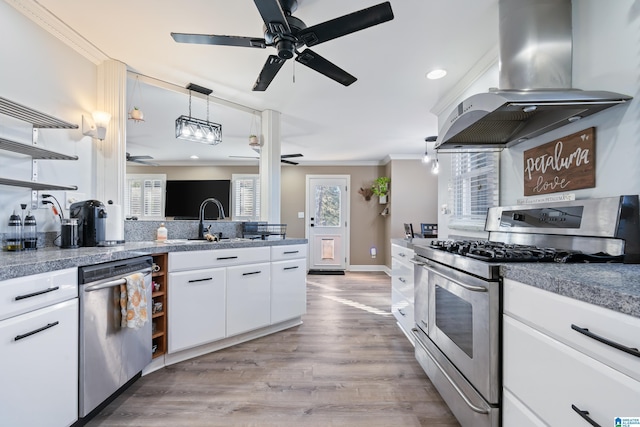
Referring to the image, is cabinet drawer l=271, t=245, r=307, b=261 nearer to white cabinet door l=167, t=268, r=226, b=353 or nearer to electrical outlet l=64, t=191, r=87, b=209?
white cabinet door l=167, t=268, r=226, b=353

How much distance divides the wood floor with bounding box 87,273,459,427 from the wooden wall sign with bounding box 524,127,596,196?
138 cm

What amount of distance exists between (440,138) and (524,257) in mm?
1068

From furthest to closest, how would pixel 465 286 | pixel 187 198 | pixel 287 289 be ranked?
pixel 187 198 → pixel 287 289 → pixel 465 286

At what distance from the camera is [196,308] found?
214 centimetres

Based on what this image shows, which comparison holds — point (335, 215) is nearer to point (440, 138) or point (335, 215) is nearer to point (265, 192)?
point (265, 192)

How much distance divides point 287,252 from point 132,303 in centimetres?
139

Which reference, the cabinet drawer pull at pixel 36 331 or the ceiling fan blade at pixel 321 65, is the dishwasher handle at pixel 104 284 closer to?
the cabinet drawer pull at pixel 36 331

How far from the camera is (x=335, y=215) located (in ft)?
20.6

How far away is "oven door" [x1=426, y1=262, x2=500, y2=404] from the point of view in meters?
1.15

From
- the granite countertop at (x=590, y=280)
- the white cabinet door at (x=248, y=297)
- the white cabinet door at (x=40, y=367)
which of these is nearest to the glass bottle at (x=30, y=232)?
the white cabinet door at (x=40, y=367)

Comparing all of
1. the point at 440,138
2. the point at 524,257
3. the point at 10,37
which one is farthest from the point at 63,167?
the point at 524,257

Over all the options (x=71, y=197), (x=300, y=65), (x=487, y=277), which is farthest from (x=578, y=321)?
(x=71, y=197)

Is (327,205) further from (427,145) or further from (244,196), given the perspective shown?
(427,145)

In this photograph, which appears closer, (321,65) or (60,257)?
(60,257)
